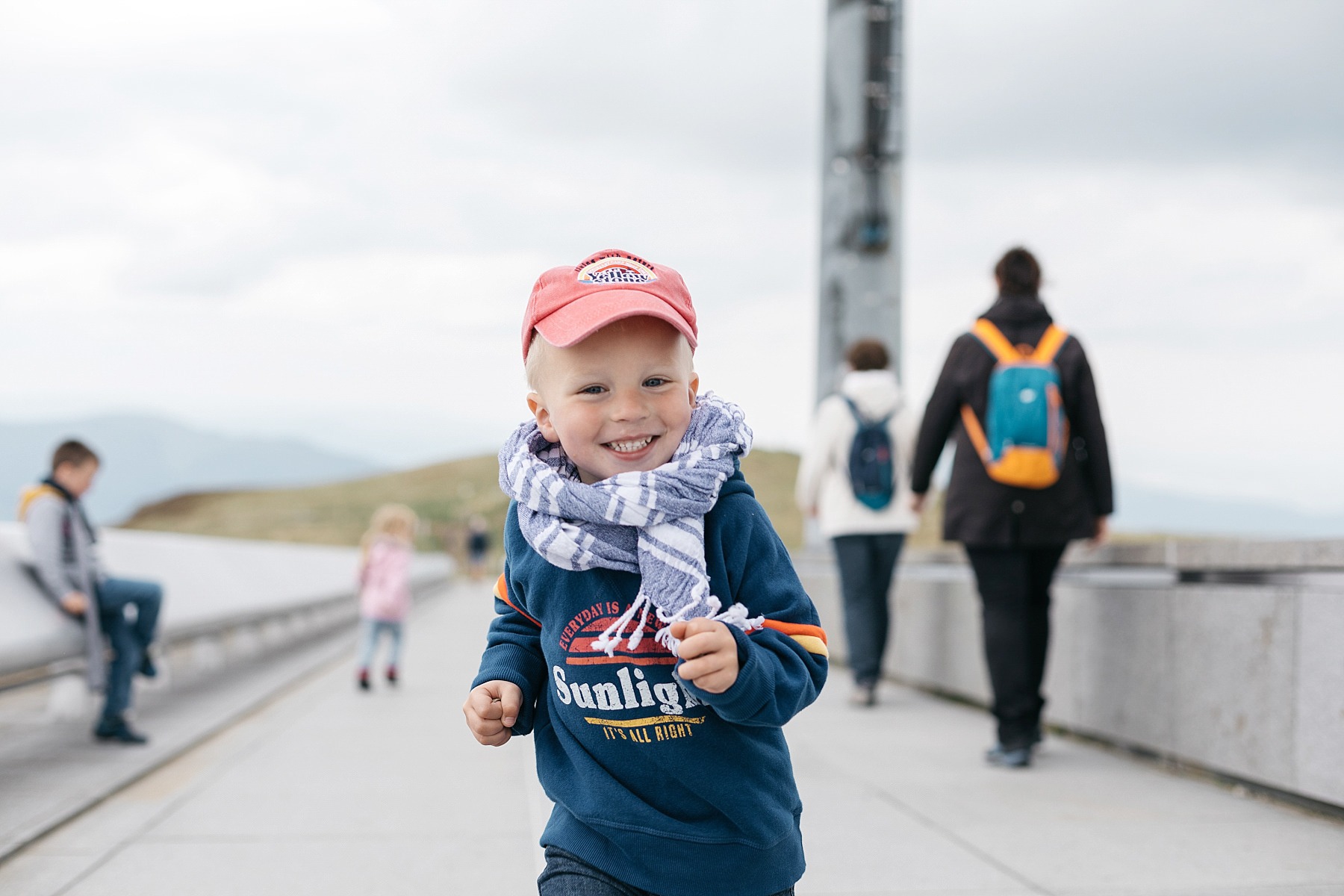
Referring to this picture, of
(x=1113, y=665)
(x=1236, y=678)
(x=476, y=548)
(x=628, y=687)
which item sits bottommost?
(x=476, y=548)

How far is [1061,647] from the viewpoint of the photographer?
22.1ft

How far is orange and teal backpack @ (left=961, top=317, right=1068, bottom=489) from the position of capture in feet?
18.5

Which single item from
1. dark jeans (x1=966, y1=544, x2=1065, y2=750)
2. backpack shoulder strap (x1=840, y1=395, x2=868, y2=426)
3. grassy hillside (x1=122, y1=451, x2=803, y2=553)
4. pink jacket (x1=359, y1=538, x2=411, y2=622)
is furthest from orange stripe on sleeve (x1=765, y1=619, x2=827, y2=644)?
grassy hillside (x1=122, y1=451, x2=803, y2=553)

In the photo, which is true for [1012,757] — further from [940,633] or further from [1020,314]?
[940,633]

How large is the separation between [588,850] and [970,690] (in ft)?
19.9

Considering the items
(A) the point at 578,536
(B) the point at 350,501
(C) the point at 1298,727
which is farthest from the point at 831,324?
(B) the point at 350,501

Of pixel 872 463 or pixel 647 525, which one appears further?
pixel 872 463

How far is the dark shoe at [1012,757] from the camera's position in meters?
5.82

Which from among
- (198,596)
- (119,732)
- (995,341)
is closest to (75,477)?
(119,732)

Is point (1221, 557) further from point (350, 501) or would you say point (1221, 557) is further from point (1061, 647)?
point (350, 501)

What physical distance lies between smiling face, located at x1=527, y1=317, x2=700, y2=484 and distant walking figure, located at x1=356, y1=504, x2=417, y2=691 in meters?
7.46

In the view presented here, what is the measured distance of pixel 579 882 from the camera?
82.9 inches

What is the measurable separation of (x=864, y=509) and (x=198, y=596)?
476 centimetres

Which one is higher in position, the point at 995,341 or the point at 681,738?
the point at 995,341
